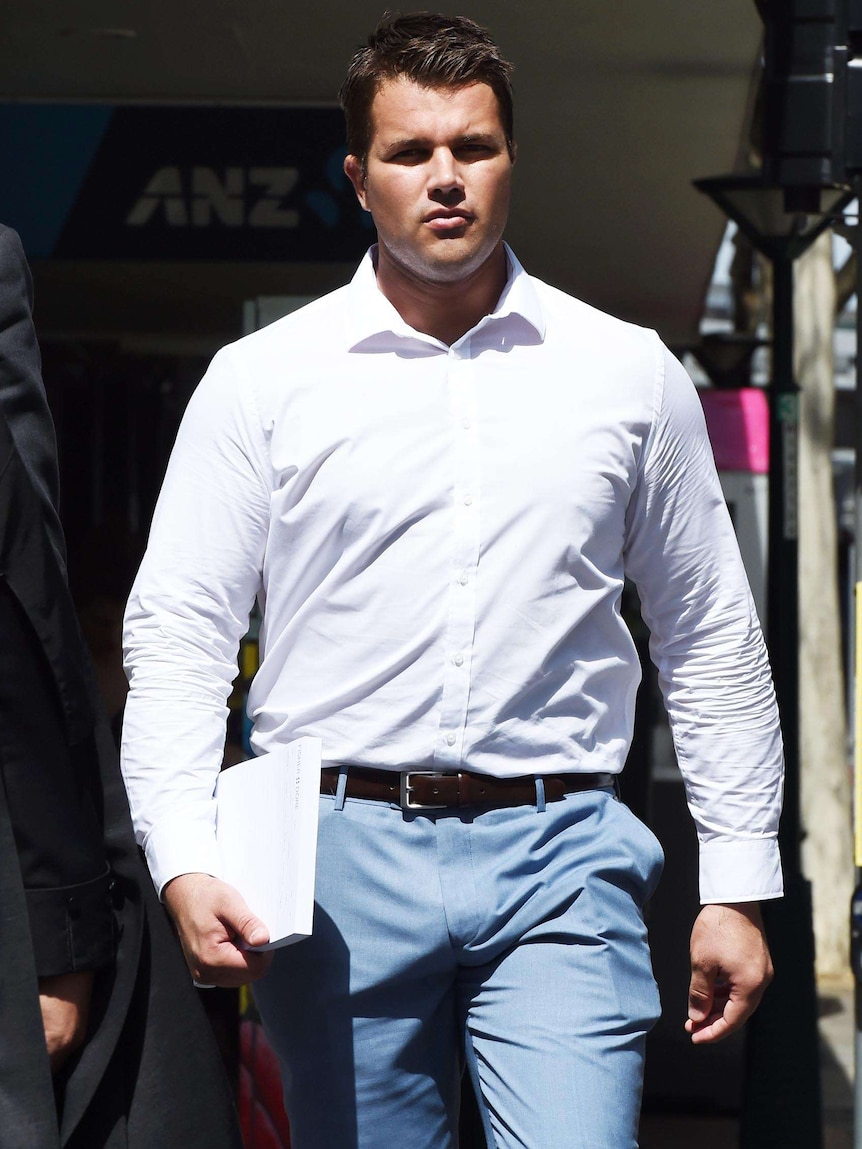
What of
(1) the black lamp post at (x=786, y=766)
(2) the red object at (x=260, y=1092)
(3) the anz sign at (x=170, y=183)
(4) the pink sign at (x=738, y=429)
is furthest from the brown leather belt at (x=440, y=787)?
(4) the pink sign at (x=738, y=429)

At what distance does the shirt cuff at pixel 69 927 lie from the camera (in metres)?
2.12

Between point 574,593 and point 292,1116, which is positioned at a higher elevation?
point 574,593

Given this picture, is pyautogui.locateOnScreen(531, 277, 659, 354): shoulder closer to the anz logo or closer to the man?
the man

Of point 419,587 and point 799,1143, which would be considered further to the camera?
point 799,1143

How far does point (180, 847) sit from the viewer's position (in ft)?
7.89

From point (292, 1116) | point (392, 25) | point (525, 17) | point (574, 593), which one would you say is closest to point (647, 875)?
point (574, 593)

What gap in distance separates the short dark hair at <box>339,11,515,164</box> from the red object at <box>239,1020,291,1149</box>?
2.66 m

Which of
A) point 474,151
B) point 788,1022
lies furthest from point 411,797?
point 788,1022

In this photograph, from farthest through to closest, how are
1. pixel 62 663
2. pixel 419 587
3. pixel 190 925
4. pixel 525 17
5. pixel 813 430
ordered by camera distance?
1. pixel 813 430
2. pixel 525 17
3. pixel 419 587
4. pixel 190 925
5. pixel 62 663

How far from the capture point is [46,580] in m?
2.19

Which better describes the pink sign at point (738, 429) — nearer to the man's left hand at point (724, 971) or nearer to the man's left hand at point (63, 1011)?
the man's left hand at point (724, 971)

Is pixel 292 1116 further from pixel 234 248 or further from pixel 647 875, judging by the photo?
pixel 234 248

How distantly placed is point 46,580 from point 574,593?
731mm

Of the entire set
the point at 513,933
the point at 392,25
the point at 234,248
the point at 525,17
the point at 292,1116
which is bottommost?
the point at 292,1116
